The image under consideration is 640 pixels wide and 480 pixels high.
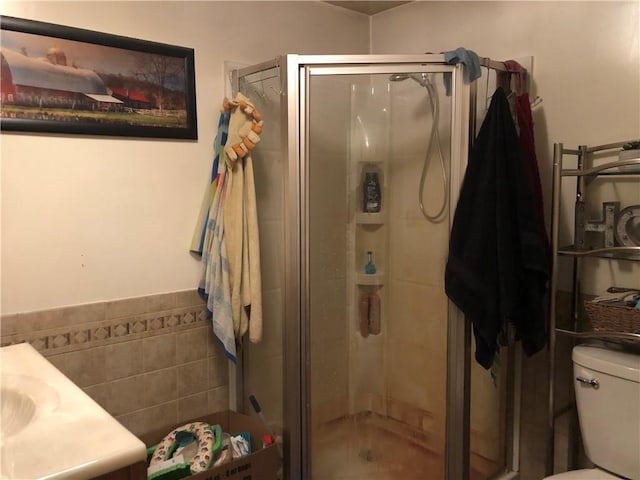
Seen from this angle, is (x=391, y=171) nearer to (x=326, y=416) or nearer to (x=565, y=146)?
(x=565, y=146)

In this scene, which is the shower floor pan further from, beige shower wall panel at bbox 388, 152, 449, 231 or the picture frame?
the picture frame

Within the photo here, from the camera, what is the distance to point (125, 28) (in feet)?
6.00

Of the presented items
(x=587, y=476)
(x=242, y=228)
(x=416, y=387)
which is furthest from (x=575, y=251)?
(x=242, y=228)

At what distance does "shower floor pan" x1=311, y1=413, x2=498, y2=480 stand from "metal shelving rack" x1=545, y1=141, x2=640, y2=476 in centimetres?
47

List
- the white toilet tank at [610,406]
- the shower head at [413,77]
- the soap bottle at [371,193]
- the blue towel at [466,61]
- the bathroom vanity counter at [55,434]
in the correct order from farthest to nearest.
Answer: the soap bottle at [371,193]
the shower head at [413,77]
the blue towel at [466,61]
the white toilet tank at [610,406]
the bathroom vanity counter at [55,434]

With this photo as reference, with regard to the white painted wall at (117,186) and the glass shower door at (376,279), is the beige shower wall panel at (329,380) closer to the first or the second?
the glass shower door at (376,279)

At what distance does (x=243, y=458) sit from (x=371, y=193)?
1.12 meters

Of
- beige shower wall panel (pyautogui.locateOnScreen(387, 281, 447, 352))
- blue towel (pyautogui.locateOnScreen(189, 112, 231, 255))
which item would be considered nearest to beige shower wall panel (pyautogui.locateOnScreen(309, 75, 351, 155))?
blue towel (pyautogui.locateOnScreen(189, 112, 231, 255))

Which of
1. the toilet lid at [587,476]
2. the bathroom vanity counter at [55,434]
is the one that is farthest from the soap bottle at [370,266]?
the bathroom vanity counter at [55,434]

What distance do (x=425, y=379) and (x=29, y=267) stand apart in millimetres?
1533

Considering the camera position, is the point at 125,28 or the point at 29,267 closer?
the point at 29,267

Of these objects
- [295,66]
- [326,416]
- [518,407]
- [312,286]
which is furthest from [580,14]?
[326,416]

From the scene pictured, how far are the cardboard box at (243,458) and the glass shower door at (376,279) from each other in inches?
8.2

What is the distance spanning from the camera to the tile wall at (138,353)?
175 centimetres
